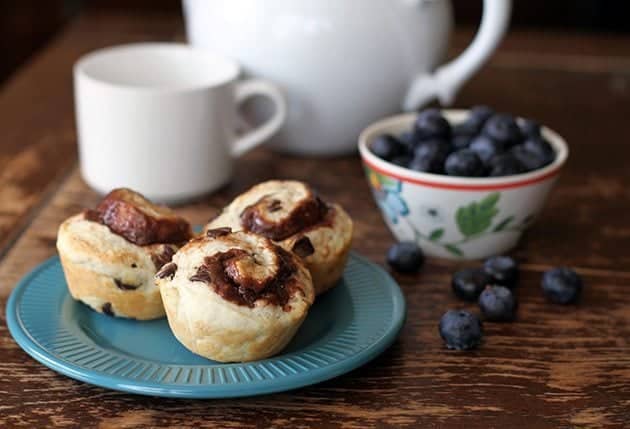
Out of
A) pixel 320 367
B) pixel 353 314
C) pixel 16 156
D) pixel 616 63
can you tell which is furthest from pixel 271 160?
pixel 616 63

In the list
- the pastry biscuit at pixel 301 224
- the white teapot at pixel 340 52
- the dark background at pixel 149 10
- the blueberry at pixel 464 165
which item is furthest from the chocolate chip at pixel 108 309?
the dark background at pixel 149 10

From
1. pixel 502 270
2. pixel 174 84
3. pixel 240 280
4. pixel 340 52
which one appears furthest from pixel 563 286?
pixel 174 84

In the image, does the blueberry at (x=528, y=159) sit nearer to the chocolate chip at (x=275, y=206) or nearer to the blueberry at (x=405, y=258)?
the blueberry at (x=405, y=258)

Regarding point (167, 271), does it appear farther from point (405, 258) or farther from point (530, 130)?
point (530, 130)

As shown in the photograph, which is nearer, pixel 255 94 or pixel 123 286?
pixel 123 286

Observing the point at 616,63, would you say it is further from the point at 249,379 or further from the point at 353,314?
the point at 249,379

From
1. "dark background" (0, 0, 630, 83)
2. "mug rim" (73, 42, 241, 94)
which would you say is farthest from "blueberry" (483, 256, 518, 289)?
"dark background" (0, 0, 630, 83)
